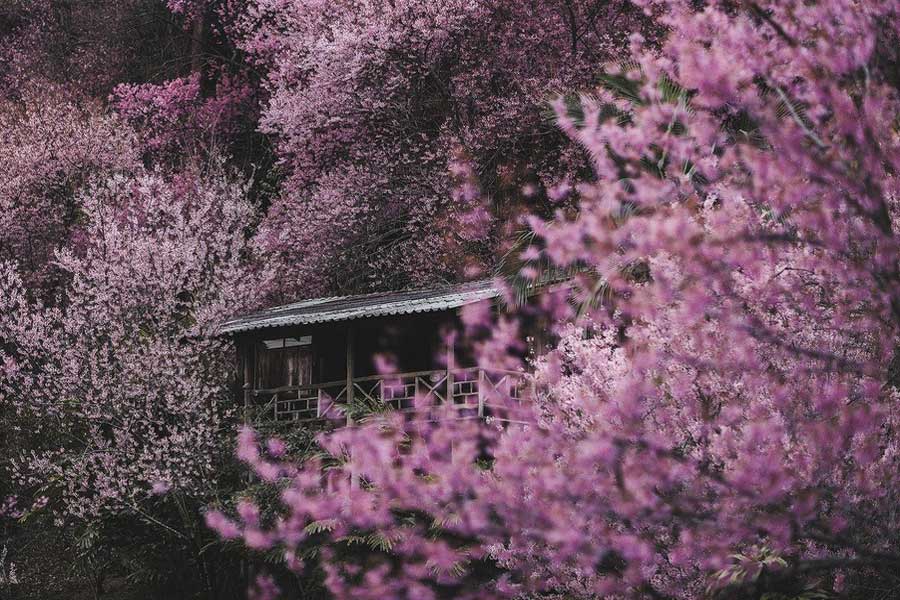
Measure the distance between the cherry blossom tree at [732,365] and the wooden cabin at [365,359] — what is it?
143 inches

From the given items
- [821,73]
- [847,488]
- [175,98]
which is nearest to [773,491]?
[847,488]

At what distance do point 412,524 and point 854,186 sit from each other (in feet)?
37.1

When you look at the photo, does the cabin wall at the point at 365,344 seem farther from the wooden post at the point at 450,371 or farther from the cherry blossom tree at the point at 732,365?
the cherry blossom tree at the point at 732,365

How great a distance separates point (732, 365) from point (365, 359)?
1496cm

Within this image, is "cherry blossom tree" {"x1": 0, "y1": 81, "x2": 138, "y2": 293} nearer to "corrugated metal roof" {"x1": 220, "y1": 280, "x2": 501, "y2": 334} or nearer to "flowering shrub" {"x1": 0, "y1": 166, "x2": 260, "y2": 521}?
"flowering shrub" {"x1": 0, "y1": 166, "x2": 260, "y2": 521}

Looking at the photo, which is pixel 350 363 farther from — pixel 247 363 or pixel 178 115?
pixel 178 115

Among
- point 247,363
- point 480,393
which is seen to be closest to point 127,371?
point 247,363

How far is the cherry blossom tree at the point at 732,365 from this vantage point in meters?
6.22

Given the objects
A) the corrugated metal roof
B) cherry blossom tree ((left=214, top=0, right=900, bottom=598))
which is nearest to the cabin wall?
the corrugated metal roof

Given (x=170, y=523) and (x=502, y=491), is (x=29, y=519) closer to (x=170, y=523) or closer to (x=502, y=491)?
(x=170, y=523)

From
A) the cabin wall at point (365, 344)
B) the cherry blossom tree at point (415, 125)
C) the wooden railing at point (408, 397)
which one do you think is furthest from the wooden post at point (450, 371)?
the cherry blossom tree at point (415, 125)

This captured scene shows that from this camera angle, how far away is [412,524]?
1612 centimetres

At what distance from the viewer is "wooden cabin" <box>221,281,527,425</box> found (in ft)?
62.1

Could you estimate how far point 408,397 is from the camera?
20.1m
